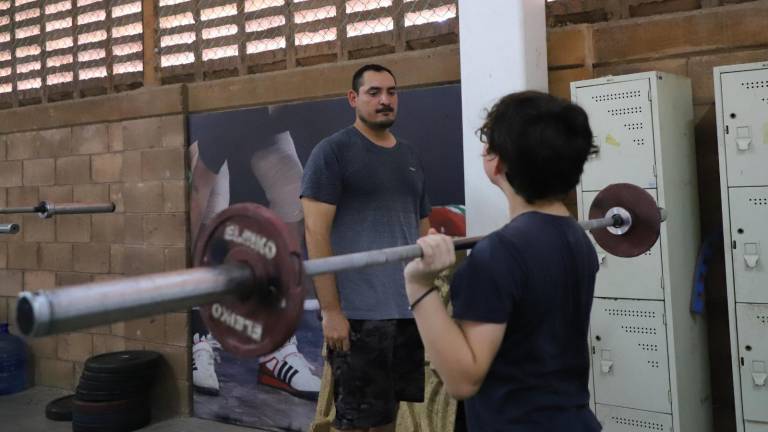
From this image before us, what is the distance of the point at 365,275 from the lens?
88.8 inches

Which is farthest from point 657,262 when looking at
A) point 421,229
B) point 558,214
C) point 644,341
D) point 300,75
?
point 300,75

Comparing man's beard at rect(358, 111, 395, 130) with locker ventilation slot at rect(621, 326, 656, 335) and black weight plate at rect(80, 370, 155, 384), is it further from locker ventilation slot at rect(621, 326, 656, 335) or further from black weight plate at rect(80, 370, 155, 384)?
black weight plate at rect(80, 370, 155, 384)

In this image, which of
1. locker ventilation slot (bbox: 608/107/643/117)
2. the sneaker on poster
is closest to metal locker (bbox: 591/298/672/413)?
locker ventilation slot (bbox: 608/107/643/117)

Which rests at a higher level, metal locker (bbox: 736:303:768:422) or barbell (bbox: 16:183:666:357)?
barbell (bbox: 16:183:666:357)

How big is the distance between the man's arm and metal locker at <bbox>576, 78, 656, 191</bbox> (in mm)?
1136

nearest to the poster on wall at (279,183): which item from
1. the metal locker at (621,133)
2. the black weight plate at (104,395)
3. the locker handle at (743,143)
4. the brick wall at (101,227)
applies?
the brick wall at (101,227)

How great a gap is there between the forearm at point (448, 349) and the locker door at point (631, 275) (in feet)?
5.46

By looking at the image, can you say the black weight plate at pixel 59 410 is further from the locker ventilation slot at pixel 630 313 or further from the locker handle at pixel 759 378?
the locker handle at pixel 759 378

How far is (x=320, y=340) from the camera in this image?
354 cm

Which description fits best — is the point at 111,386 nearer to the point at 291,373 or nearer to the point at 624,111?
the point at 291,373

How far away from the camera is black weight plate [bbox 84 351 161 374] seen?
12.1 ft

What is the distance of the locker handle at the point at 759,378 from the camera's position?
2520mm

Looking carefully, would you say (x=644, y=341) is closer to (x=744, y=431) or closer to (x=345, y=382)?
(x=744, y=431)

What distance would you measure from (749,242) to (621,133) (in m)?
0.60
